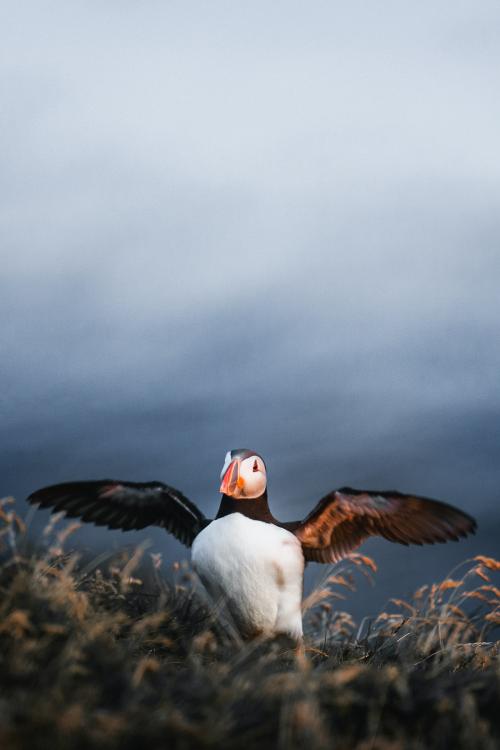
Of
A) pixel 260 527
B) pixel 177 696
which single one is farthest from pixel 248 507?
pixel 177 696

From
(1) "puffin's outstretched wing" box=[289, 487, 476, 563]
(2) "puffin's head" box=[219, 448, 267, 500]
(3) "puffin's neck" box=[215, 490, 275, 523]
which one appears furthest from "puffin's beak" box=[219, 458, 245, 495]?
(1) "puffin's outstretched wing" box=[289, 487, 476, 563]

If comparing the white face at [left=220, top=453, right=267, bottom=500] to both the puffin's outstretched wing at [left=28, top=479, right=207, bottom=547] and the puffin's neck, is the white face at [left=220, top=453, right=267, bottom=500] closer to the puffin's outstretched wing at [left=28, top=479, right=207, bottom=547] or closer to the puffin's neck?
the puffin's neck

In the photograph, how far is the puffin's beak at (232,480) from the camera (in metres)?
7.08

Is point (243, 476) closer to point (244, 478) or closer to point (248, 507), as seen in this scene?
point (244, 478)

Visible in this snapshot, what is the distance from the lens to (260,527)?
277 inches

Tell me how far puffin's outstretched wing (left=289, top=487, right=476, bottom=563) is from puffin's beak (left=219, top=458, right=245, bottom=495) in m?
0.66

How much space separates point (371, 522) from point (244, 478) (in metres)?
1.19

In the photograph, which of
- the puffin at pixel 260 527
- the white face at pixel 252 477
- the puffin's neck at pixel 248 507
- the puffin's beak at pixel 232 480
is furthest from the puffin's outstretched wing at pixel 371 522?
the puffin's beak at pixel 232 480

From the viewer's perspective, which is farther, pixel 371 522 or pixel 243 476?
pixel 371 522

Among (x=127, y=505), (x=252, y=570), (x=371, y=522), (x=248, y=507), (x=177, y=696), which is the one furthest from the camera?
(x=127, y=505)

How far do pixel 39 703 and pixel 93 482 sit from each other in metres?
→ 3.97

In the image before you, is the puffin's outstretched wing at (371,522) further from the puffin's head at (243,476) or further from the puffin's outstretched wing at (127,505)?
the puffin's outstretched wing at (127,505)

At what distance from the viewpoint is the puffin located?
696 cm

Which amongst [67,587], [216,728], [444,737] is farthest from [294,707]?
[67,587]
